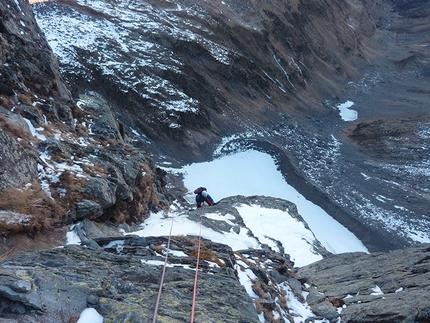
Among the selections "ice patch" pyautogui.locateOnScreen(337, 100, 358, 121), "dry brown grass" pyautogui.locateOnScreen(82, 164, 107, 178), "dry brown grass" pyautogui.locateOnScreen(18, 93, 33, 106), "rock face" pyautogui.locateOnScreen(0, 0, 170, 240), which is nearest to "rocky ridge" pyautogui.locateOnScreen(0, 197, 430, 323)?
"rock face" pyautogui.locateOnScreen(0, 0, 170, 240)

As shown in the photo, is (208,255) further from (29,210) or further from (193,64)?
(193,64)

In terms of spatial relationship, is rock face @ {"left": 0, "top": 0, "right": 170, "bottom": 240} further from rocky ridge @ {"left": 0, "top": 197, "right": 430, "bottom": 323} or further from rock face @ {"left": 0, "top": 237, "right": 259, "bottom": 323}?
rock face @ {"left": 0, "top": 237, "right": 259, "bottom": 323}

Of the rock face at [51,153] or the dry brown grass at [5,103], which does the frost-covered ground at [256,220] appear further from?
the dry brown grass at [5,103]

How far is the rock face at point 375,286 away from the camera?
7.35 m

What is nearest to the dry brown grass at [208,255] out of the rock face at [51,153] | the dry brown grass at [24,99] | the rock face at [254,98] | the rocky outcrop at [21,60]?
the rock face at [51,153]

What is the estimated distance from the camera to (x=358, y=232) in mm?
21797

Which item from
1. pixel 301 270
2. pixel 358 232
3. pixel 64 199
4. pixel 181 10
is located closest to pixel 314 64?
pixel 181 10

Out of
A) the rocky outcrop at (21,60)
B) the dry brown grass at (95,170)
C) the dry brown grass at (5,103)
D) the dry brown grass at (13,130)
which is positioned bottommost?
the dry brown grass at (95,170)

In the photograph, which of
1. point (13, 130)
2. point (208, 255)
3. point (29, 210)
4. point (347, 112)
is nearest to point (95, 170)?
point (13, 130)

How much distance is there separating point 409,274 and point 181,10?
3789 cm

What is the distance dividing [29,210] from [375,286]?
30.1 feet

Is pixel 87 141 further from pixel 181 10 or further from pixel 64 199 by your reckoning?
pixel 181 10

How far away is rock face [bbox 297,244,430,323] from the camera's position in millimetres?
7348

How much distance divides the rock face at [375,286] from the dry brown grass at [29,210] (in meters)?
6.80
